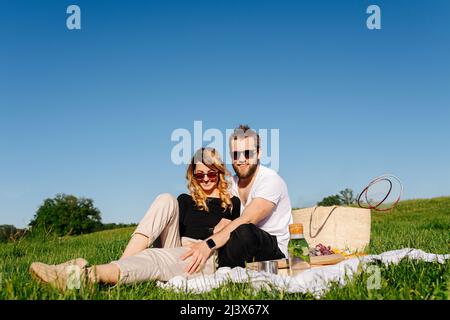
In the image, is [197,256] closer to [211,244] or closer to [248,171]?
[211,244]

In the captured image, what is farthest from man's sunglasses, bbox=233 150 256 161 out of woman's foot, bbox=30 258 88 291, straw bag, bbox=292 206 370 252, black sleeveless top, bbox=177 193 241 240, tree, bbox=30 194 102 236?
tree, bbox=30 194 102 236

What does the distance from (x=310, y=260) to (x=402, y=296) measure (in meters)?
1.70

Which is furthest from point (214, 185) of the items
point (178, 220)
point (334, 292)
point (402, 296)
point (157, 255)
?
point (402, 296)

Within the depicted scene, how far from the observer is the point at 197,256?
15.5 ft

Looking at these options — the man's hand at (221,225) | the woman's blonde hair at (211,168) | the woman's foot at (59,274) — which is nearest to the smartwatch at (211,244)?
the man's hand at (221,225)

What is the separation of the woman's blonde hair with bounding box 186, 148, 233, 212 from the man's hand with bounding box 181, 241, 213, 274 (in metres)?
0.76

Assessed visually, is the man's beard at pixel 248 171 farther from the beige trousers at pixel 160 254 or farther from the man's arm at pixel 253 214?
the beige trousers at pixel 160 254

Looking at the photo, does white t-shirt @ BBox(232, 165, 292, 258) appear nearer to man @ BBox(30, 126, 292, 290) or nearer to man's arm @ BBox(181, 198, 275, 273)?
man @ BBox(30, 126, 292, 290)

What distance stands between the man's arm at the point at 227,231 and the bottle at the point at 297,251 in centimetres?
66

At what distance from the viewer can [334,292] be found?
3418mm

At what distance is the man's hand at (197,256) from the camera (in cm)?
467
